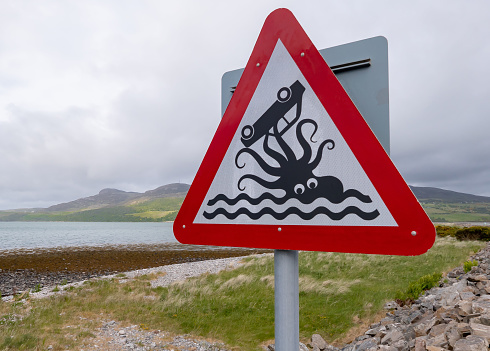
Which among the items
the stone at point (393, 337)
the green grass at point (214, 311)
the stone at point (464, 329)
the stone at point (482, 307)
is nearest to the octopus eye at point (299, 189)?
the stone at point (464, 329)

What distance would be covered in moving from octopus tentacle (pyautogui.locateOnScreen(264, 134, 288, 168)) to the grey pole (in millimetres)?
401

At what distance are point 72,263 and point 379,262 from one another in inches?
1016

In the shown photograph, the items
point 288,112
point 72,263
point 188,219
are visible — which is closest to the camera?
point 288,112

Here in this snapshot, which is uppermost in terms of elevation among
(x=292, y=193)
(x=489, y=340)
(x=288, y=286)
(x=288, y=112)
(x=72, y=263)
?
(x=288, y=112)

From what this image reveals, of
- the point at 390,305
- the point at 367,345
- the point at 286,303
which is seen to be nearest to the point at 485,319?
the point at 367,345

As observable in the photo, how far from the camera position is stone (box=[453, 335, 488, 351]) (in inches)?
99.3

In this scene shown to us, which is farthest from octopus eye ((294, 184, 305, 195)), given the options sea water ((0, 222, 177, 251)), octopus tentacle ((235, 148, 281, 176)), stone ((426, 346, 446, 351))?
sea water ((0, 222, 177, 251))

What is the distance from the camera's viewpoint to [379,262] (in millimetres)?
15570

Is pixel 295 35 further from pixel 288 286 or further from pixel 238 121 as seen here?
pixel 288 286

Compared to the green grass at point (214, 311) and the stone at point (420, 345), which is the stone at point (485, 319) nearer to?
the stone at point (420, 345)

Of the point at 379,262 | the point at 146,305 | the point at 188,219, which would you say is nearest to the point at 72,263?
the point at 146,305

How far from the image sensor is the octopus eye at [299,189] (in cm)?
129

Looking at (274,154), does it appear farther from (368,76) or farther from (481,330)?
(481,330)

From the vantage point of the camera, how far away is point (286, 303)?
1.33 m
